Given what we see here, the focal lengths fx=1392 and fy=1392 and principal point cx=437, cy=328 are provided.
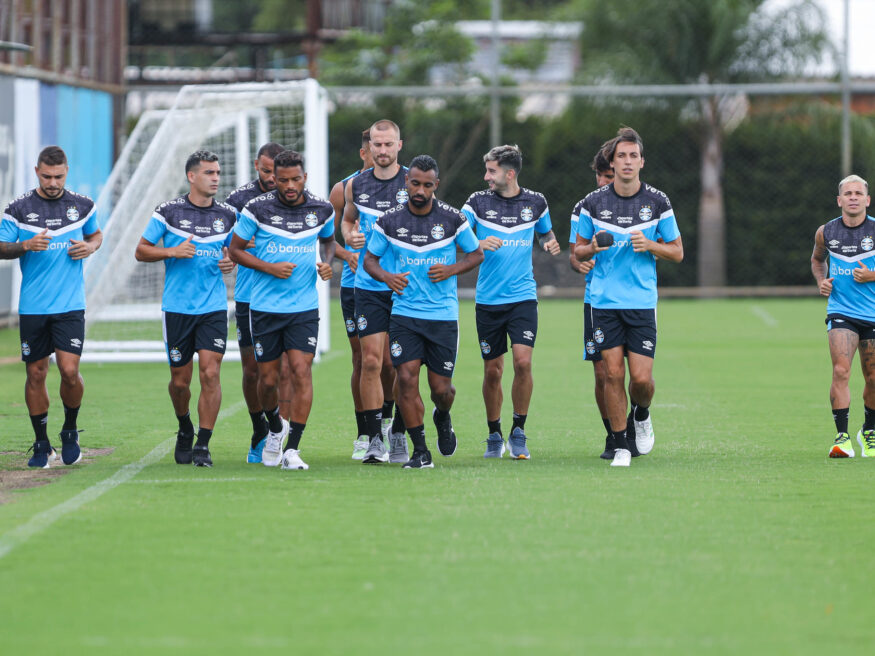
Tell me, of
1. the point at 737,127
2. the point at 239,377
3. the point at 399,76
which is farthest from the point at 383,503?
the point at 399,76

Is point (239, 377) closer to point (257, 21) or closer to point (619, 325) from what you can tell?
point (619, 325)

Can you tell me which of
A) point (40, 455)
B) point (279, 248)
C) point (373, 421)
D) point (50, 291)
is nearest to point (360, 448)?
point (373, 421)

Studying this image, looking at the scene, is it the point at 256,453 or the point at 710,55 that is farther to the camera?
the point at 710,55

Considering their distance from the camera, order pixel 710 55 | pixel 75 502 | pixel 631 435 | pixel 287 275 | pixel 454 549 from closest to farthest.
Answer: pixel 454 549 < pixel 75 502 < pixel 287 275 < pixel 631 435 < pixel 710 55

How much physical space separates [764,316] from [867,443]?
15175mm

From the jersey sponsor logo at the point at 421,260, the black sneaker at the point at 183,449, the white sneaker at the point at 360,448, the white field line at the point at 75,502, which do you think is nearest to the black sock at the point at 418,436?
the white sneaker at the point at 360,448

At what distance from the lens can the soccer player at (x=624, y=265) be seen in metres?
8.94

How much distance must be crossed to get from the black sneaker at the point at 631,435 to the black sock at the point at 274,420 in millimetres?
2346

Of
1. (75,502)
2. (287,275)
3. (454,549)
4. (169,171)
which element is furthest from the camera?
(169,171)

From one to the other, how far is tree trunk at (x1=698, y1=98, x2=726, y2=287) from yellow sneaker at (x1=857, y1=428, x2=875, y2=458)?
1869 centimetres

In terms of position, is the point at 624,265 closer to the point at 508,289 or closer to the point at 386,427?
the point at 508,289

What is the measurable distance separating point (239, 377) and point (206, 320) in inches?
244

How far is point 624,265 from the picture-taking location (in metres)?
9.00

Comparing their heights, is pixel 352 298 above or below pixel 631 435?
above
